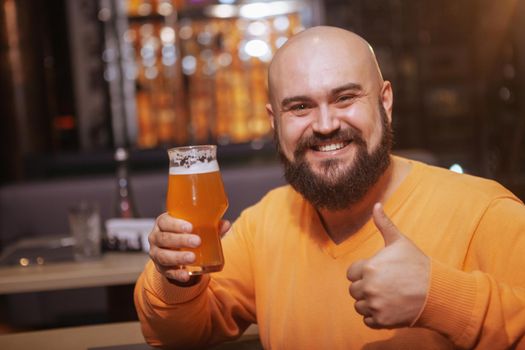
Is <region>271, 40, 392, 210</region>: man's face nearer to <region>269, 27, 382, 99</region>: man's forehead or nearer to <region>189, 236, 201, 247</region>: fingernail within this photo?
<region>269, 27, 382, 99</region>: man's forehead

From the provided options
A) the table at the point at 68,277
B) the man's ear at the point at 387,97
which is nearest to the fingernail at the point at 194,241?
the man's ear at the point at 387,97

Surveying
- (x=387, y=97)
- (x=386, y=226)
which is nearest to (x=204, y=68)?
(x=387, y=97)

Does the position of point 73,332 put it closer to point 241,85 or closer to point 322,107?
point 322,107

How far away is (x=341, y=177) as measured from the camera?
1418 millimetres

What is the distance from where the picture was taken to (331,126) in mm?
1378

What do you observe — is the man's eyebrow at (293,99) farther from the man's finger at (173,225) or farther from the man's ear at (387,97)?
the man's finger at (173,225)

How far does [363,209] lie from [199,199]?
39 centimetres

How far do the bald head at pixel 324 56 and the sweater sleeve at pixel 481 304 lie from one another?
479 mm

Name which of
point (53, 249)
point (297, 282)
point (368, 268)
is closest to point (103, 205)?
point (53, 249)

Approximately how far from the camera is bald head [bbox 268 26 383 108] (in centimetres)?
140

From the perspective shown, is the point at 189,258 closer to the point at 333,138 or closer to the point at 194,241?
the point at 194,241

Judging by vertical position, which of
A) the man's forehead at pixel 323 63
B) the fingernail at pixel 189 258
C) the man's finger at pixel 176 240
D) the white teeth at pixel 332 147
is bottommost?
the fingernail at pixel 189 258

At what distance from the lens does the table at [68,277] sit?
6.62 feet

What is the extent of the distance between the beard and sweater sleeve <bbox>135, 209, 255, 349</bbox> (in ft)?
0.84
